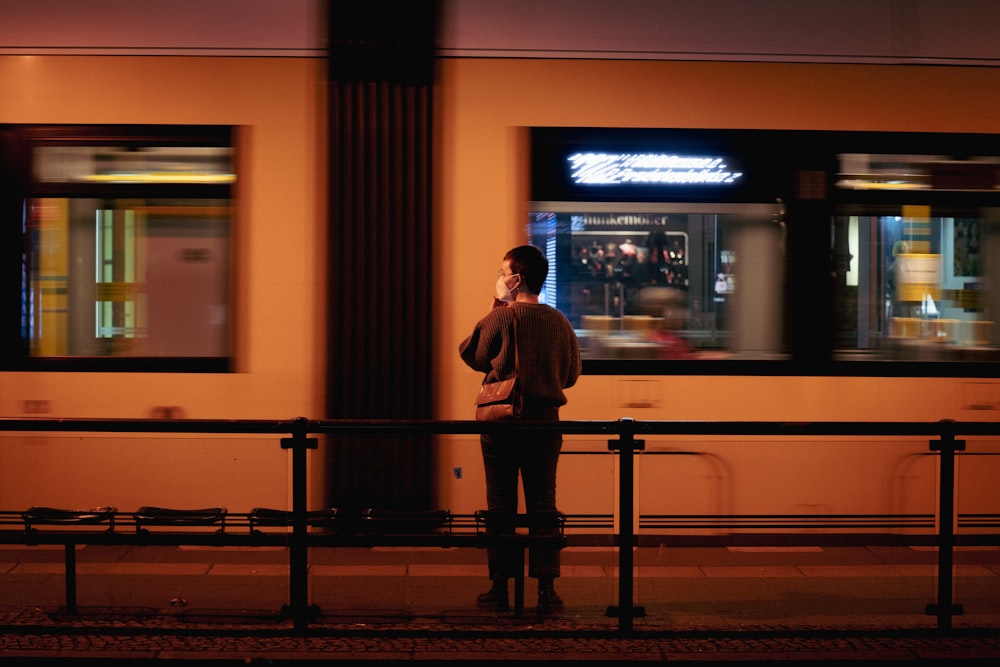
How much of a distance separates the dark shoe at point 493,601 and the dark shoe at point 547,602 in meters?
0.16

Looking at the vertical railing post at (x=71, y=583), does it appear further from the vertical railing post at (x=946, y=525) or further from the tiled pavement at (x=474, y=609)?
the vertical railing post at (x=946, y=525)

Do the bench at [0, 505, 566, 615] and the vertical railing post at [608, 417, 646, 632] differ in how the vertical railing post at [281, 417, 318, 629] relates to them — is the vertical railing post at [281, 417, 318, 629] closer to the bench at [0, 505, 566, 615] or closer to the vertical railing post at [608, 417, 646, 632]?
the bench at [0, 505, 566, 615]

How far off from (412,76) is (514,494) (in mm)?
2491

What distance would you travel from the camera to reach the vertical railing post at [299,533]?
16.8ft

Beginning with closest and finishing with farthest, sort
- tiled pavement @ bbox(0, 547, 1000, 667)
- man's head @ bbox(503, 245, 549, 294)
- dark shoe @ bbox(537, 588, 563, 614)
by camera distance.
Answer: tiled pavement @ bbox(0, 547, 1000, 667), dark shoe @ bbox(537, 588, 563, 614), man's head @ bbox(503, 245, 549, 294)

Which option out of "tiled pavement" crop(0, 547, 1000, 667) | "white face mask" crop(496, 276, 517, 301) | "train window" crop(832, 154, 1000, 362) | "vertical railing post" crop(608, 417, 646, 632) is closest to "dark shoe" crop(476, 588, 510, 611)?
"tiled pavement" crop(0, 547, 1000, 667)

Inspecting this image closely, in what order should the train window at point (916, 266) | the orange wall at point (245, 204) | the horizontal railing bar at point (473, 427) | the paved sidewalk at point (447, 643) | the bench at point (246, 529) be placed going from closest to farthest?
1. the paved sidewalk at point (447, 643)
2. the horizontal railing bar at point (473, 427)
3. the bench at point (246, 529)
4. the orange wall at point (245, 204)
5. the train window at point (916, 266)

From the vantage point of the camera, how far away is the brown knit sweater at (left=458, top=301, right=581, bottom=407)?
17.6 feet

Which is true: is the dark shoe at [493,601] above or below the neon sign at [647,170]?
below

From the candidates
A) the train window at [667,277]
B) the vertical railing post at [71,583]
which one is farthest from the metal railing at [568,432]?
the train window at [667,277]

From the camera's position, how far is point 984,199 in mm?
6434

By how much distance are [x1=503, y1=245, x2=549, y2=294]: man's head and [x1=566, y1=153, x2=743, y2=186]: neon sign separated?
0.98 metres

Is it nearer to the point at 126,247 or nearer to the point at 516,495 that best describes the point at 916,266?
the point at 516,495

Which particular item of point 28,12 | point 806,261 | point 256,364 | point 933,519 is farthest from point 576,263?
point 28,12
